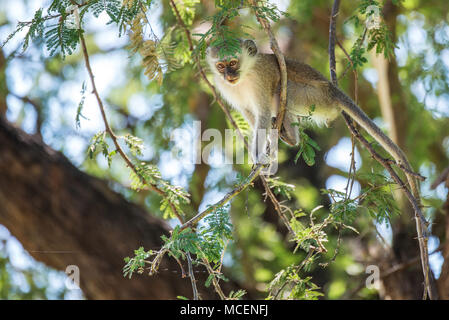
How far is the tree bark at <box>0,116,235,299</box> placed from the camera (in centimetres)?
566

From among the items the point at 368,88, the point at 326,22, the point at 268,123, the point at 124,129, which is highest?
the point at 326,22

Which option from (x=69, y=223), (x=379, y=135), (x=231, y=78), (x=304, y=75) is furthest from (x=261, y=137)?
(x=69, y=223)

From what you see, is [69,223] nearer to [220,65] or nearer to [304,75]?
[220,65]

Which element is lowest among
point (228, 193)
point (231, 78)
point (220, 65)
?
point (228, 193)

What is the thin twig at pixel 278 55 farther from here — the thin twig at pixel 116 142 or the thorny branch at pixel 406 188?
the thin twig at pixel 116 142

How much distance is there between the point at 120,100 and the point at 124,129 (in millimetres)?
1097

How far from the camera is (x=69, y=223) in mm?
5777

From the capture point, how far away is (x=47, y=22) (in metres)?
2.99

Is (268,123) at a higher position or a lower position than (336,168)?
lower

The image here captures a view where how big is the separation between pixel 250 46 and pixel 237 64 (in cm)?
28

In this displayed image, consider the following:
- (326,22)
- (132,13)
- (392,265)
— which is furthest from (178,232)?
(326,22)

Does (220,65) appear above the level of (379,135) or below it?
above

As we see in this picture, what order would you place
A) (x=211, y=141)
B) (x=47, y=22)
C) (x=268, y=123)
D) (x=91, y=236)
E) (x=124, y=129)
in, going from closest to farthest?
(x=47, y=22) < (x=268, y=123) < (x=91, y=236) < (x=211, y=141) < (x=124, y=129)

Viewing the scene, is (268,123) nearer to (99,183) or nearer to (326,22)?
(99,183)
